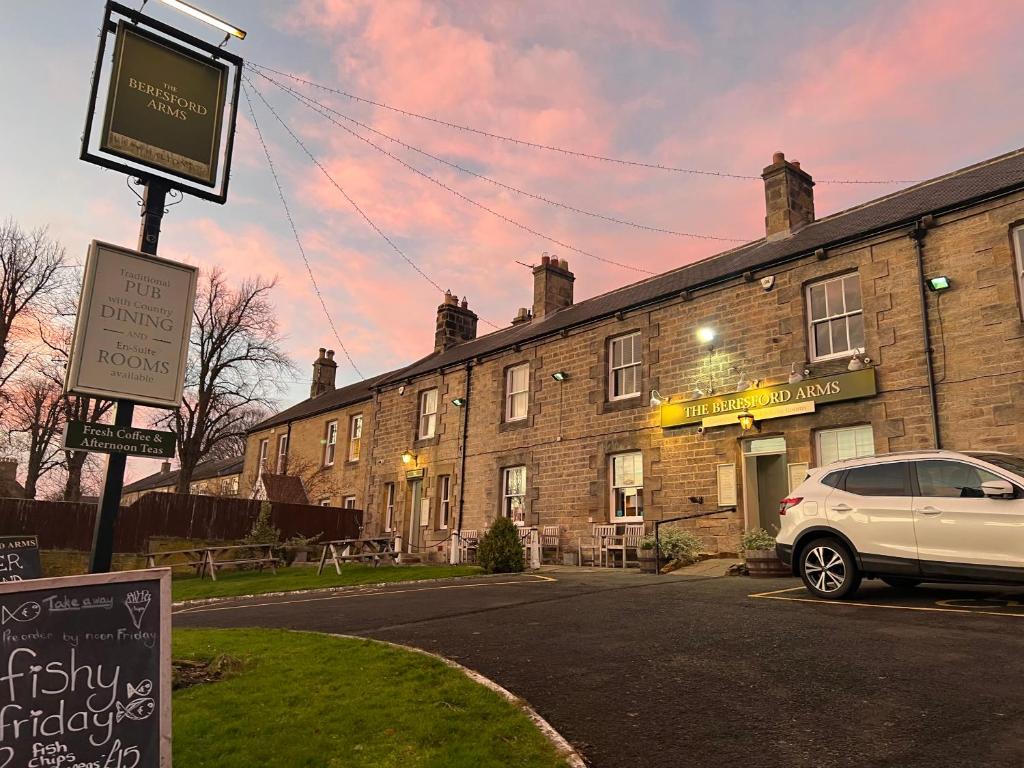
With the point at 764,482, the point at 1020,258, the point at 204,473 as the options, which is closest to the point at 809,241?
the point at 1020,258

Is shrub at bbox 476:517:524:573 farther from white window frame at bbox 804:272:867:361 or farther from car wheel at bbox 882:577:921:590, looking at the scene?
car wheel at bbox 882:577:921:590

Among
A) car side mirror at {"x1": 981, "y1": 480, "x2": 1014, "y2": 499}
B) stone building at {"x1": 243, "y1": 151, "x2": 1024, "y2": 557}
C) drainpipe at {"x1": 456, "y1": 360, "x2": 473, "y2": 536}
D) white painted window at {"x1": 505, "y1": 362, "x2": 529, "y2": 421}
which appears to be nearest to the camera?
car side mirror at {"x1": 981, "y1": 480, "x2": 1014, "y2": 499}

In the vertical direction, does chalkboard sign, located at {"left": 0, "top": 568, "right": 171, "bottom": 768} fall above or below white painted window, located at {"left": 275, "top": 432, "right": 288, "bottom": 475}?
below

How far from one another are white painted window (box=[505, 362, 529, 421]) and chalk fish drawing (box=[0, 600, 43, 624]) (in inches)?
742

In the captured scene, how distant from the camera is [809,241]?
15.8 meters

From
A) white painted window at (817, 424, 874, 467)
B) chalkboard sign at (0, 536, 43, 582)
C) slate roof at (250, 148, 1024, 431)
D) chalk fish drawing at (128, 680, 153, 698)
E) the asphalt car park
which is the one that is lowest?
the asphalt car park

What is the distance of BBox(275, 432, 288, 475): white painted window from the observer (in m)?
35.0

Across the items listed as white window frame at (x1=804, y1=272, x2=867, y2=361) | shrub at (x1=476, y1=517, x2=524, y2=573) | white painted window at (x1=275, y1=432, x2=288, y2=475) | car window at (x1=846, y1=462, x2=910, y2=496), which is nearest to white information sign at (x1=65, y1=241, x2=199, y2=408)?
car window at (x1=846, y1=462, x2=910, y2=496)

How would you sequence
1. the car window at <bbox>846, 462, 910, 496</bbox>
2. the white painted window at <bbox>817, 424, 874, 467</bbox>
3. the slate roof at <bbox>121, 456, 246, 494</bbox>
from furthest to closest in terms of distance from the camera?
the slate roof at <bbox>121, 456, 246, 494</bbox>
the white painted window at <bbox>817, 424, 874, 467</bbox>
the car window at <bbox>846, 462, 910, 496</bbox>

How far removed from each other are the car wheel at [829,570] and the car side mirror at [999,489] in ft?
6.07

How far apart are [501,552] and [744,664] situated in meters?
10.3

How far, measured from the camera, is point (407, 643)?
286 inches

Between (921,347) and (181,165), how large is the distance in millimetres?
12729

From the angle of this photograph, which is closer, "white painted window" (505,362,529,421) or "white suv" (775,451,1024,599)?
"white suv" (775,451,1024,599)
